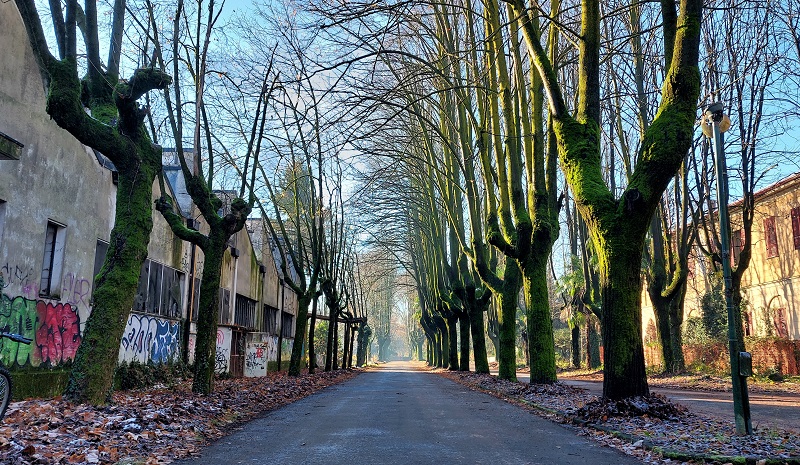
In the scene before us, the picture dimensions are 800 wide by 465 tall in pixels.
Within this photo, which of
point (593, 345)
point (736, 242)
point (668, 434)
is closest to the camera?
point (668, 434)

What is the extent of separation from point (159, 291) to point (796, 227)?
24.2 m

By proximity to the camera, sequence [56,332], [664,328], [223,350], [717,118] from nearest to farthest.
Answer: [717,118] < [56,332] < [223,350] < [664,328]

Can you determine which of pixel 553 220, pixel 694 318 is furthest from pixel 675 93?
pixel 694 318

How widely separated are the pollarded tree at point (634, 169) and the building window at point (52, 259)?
1033 centimetres

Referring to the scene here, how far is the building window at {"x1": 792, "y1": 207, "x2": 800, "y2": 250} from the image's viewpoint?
81.5ft

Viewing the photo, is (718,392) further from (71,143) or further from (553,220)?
(71,143)

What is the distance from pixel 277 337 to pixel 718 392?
77.5 ft

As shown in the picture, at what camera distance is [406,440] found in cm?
775

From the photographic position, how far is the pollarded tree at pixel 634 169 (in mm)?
9016

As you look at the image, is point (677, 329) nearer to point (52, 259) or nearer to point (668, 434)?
point (668, 434)

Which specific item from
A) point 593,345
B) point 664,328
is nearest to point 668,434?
point 664,328

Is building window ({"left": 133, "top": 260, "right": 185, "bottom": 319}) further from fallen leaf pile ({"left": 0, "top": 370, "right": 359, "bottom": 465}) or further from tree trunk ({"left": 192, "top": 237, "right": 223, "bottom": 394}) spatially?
fallen leaf pile ({"left": 0, "top": 370, "right": 359, "bottom": 465})

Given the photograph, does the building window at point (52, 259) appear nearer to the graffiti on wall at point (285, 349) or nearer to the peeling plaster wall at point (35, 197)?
the peeling plaster wall at point (35, 197)

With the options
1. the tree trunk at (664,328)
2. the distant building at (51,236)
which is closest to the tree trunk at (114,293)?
the distant building at (51,236)
